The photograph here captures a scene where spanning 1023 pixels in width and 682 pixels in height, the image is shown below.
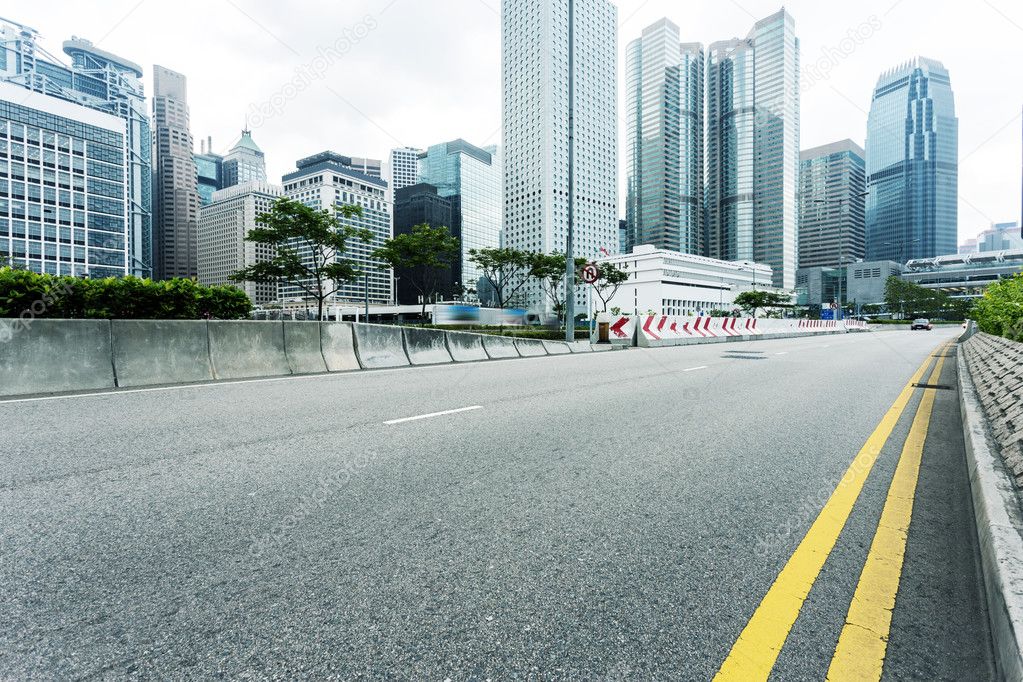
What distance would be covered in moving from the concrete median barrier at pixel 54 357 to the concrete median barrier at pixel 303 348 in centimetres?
280

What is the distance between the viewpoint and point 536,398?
23.5 feet

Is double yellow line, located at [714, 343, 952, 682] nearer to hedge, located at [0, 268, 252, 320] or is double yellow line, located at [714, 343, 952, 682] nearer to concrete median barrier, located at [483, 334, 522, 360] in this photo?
concrete median barrier, located at [483, 334, 522, 360]

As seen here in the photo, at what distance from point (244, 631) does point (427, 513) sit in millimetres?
1221

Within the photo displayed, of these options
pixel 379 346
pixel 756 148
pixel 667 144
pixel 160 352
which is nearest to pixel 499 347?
pixel 379 346

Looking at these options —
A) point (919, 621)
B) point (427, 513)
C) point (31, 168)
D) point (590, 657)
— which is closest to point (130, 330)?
point (427, 513)

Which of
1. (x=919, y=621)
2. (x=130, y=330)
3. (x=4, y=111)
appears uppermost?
(x=4, y=111)

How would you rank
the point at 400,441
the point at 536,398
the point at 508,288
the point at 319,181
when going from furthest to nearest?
the point at 508,288
the point at 319,181
the point at 536,398
the point at 400,441

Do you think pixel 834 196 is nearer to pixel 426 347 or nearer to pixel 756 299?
pixel 756 299

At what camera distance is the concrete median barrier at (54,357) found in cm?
717

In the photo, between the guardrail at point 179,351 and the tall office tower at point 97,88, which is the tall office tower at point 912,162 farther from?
the tall office tower at point 97,88

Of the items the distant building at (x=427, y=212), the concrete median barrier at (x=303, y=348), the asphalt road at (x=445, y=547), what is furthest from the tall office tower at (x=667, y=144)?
the asphalt road at (x=445, y=547)

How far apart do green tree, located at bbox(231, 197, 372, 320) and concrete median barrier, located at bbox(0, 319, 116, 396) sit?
24.2 m

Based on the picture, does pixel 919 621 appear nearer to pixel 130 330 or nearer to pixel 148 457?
pixel 148 457

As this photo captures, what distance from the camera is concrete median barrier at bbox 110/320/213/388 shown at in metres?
8.02
